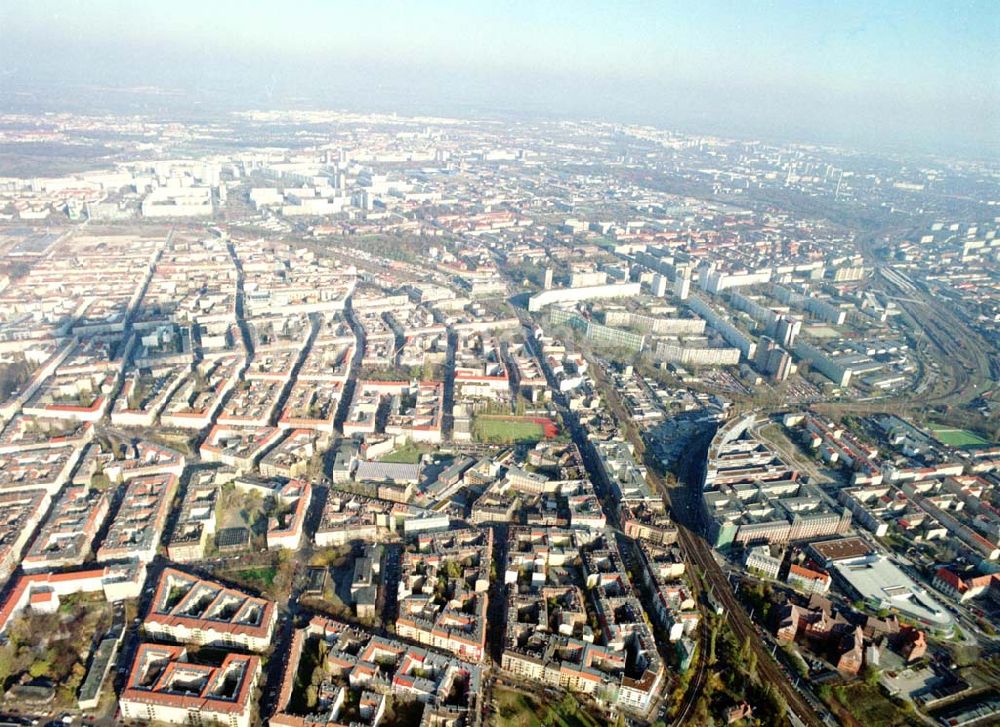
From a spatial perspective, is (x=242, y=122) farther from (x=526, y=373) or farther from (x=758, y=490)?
(x=758, y=490)

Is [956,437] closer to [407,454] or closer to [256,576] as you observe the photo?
[407,454]

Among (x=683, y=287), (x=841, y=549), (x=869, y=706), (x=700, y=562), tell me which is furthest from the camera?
(x=683, y=287)

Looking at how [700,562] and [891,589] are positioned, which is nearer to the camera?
[891,589]

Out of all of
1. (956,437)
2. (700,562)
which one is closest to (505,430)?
(700,562)

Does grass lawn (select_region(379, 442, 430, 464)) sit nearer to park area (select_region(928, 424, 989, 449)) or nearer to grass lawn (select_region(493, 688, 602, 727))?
grass lawn (select_region(493, 688, 602, 727))

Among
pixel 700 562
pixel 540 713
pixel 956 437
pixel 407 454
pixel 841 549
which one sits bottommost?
pixel 956 437

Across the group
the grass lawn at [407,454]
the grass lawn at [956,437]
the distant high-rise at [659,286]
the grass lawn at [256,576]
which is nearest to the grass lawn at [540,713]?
Result: the grass lawn at [256,576]

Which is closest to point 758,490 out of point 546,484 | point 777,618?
point 777,618
